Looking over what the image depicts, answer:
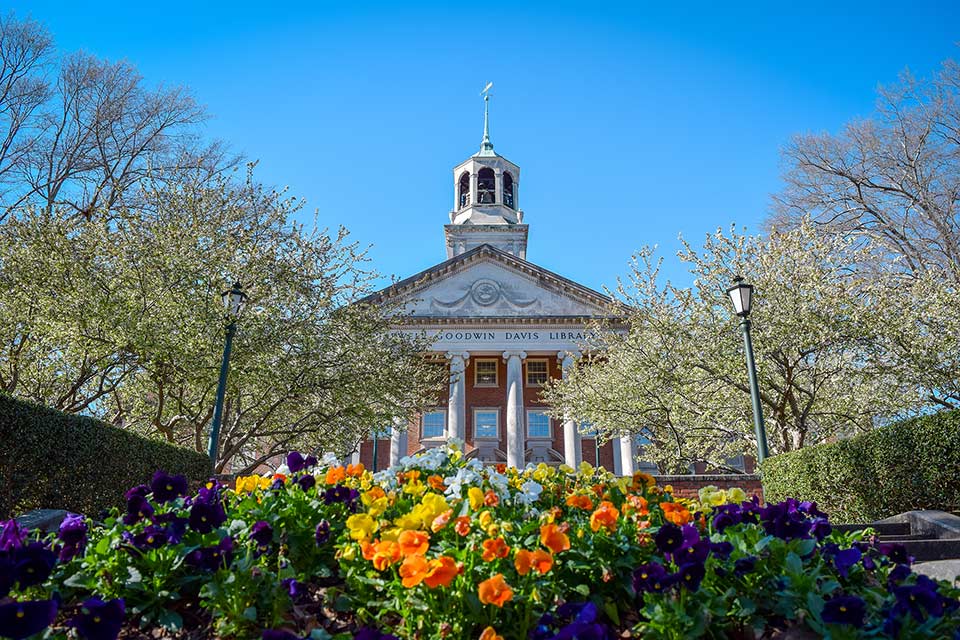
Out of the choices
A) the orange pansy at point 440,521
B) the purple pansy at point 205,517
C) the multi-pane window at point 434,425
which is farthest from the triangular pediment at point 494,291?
the orange pansy at point 440,521

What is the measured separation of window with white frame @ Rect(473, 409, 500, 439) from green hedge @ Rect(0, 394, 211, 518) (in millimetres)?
30362

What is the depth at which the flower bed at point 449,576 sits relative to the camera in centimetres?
301

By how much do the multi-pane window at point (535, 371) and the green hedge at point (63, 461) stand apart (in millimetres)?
32015

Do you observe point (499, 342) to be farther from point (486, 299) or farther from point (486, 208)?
point (486, 208)

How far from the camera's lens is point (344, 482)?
16.3 ft

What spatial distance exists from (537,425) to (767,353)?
79.0 feet

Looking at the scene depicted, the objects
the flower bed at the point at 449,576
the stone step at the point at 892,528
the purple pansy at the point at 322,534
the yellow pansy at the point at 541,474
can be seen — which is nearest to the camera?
the flower bed at the point at 449,576

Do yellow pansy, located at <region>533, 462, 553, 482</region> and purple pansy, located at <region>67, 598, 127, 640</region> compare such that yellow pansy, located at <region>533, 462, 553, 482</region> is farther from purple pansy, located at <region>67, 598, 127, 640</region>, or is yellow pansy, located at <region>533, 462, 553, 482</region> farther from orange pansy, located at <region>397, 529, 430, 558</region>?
purple pansy, located at <region>67, 598, 127, 640</region>

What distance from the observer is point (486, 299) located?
40.4 meters

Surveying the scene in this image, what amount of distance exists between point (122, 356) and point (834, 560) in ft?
50.7

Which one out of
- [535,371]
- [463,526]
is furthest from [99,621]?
[535,371]

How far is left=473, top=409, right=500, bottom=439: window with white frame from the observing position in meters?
40.1

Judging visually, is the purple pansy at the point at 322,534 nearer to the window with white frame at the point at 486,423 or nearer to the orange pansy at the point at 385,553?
the orange pansy at the point at 385,553

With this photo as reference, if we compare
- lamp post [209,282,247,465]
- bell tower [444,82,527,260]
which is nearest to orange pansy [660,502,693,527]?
lamp post [209,282,247,465]
